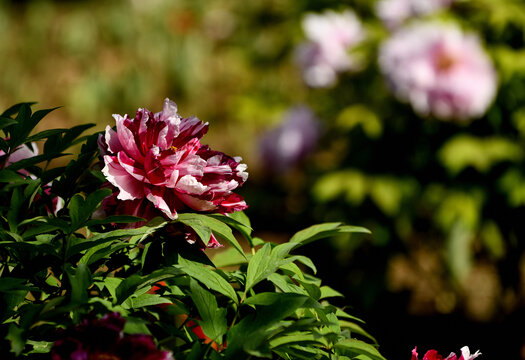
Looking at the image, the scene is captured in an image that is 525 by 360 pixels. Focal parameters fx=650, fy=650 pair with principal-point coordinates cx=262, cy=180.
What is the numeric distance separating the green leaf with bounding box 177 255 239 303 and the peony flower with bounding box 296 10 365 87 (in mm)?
2090

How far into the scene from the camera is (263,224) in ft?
13.0

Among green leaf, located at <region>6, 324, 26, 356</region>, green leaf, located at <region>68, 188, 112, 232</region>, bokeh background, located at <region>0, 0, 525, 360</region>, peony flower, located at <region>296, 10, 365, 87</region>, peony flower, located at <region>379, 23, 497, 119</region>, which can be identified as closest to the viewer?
green leaf, located at <region>6, 324, 26, 356</region>

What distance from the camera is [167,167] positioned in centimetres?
88

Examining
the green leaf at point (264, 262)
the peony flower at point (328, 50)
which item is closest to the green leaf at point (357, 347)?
the green leaf at point (264, 262)

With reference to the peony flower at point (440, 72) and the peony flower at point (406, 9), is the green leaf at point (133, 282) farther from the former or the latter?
the peony flower at point (406, 9)

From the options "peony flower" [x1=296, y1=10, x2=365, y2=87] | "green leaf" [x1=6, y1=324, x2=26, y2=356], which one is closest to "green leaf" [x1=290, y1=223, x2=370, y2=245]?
"green leaf" [x1=6, y1=324, x2=26, y2=356]

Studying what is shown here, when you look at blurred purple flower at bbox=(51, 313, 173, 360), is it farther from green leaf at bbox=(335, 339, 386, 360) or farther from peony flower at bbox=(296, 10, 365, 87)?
peony flower at bbox=(296, 10, 365, 87)

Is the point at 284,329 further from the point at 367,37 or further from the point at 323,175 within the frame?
the point at 367,37

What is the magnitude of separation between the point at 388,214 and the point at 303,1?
4.80ft

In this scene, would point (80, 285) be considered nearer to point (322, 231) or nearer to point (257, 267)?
point (257, 267)

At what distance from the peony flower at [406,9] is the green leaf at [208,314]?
218 centimetres

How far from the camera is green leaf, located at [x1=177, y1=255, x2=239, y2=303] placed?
820 millimetres

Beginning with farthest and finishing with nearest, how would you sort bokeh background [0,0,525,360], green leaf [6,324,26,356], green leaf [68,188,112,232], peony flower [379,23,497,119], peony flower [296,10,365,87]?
peony flower [296,10,365,87], bokeh background [0,0,525,360], peony flower [379,23,497,119], green leaf [68,188,112,232], green leaf [6,324,26,356]

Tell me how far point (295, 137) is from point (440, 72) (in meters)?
0.74
